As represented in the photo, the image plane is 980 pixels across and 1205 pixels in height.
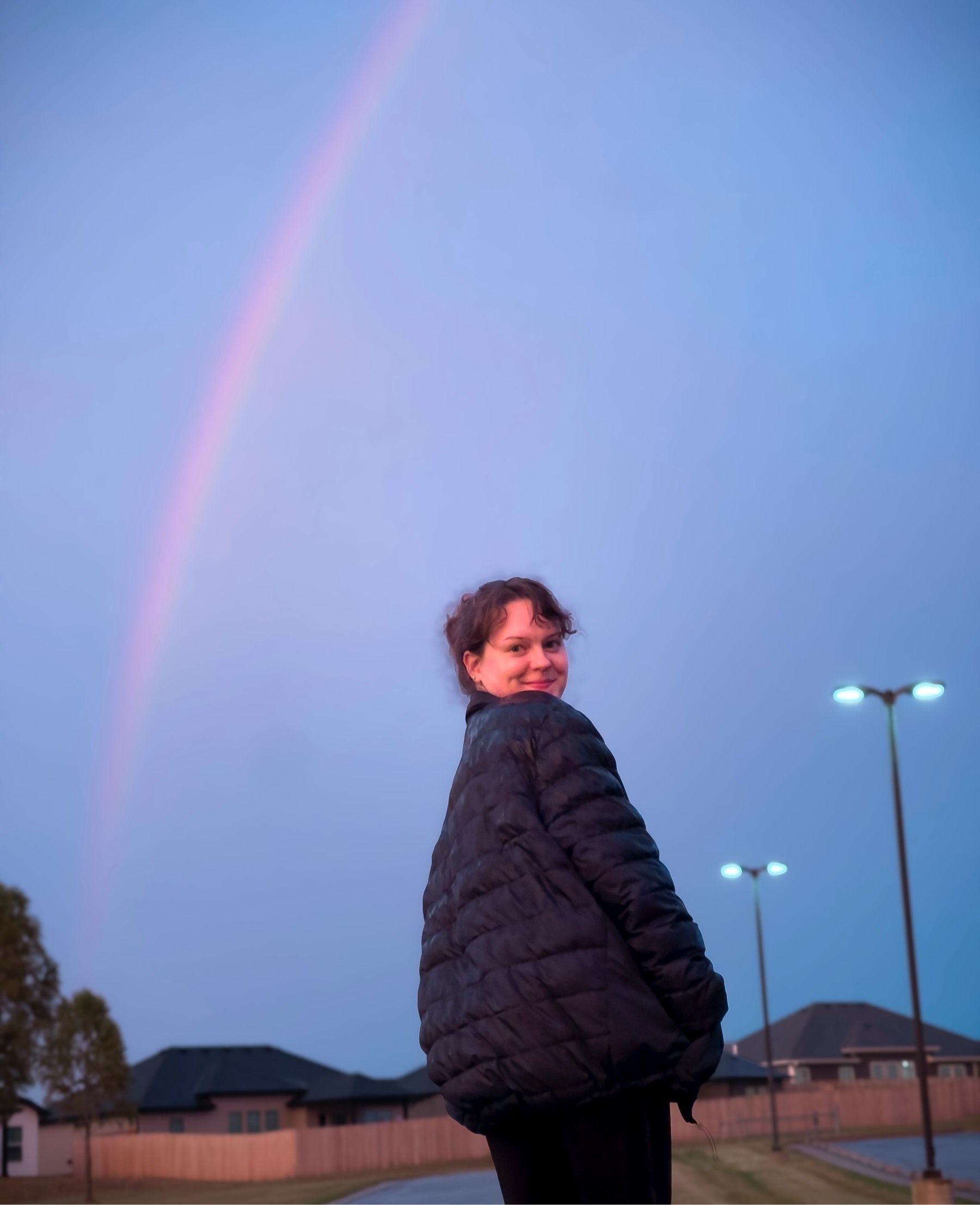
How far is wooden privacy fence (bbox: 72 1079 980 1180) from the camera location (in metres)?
38.2

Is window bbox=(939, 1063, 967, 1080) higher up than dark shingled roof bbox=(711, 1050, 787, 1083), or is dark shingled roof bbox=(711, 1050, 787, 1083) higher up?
dark shingled roof bbox=(711, 1050, 787, 1083)

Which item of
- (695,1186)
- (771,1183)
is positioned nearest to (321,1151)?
(771,1183)

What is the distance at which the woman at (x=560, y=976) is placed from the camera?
8.44ft

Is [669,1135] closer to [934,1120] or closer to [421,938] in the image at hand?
[421,938]

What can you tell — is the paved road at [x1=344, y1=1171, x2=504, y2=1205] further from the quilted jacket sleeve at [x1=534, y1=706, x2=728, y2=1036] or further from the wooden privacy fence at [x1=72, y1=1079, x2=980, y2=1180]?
the quilted jacket sleeve at [x1=534, y1=706, x2=728, y2=1036]

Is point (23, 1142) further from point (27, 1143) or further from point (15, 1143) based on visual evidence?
point (15, 1143)

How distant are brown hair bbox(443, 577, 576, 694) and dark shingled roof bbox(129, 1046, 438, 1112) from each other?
56806mm

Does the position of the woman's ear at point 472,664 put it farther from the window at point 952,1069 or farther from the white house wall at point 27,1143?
the window at point 952,1069

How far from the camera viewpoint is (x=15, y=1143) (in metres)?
51.3

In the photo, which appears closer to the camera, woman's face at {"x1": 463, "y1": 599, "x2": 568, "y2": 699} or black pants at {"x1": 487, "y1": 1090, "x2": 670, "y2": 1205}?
black pants at {"x1": 487, "y1": 1090, "x2": 670, "y2": 1205}

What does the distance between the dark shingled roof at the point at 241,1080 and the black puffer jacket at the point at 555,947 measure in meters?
57.1

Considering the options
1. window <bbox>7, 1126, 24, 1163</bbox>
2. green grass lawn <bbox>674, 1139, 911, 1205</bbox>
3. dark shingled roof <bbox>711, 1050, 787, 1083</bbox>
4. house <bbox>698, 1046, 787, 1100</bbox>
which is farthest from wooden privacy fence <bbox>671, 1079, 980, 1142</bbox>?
window <bbox>7, 1126, 24, 1163</bbox>

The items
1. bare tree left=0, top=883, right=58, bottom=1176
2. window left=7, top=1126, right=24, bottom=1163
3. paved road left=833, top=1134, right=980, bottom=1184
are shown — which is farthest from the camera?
window left=7, top=1126, right=24, bottom=1163

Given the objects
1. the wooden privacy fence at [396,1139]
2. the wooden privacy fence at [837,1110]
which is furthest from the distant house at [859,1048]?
the wooden privacy fence at [396,1139]
